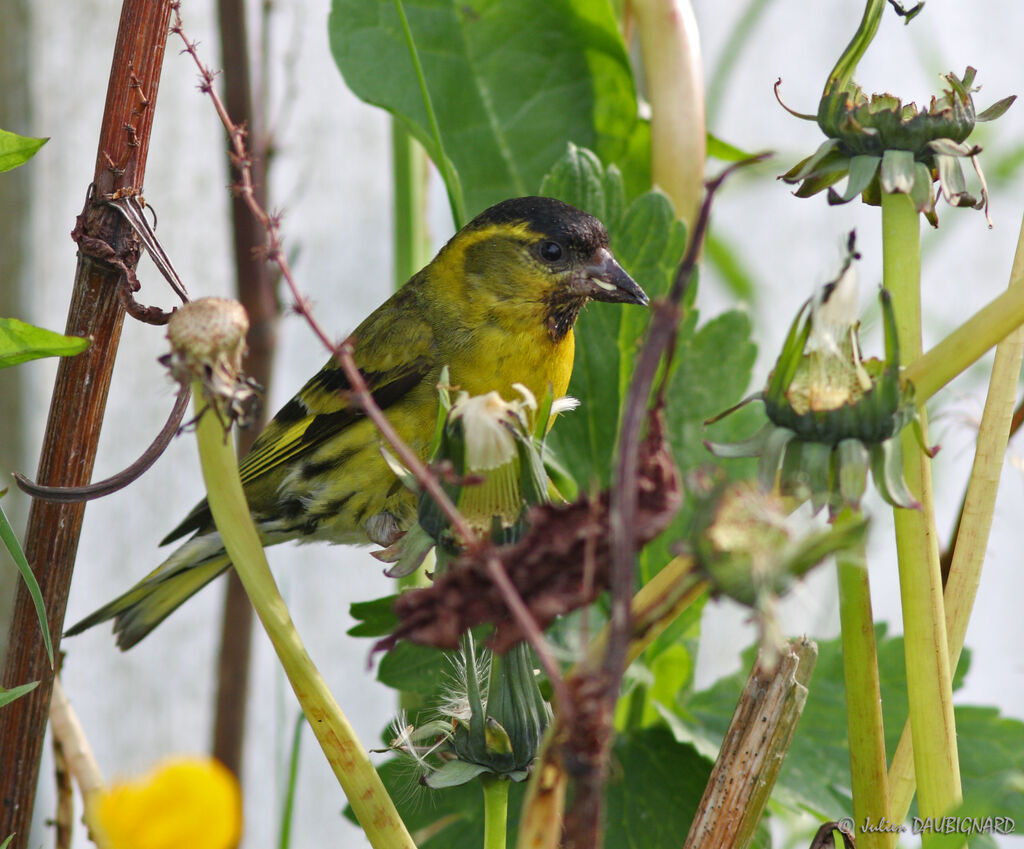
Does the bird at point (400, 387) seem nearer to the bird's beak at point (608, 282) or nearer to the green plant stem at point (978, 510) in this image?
the bird's beak at point (608, 282)

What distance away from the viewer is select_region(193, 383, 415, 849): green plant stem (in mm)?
368

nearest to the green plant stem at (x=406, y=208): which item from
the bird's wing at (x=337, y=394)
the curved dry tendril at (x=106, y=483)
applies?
the bird's wing at (x=337, y=394)

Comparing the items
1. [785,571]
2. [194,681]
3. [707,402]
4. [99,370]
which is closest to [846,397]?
[785,571]

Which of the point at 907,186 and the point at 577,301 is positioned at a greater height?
the point at 577,301

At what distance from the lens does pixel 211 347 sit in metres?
0.36

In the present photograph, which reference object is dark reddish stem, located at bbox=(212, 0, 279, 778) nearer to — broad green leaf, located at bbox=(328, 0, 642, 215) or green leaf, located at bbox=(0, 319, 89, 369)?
broad green leaf, located at bbox=(328, 0, 642, 215)

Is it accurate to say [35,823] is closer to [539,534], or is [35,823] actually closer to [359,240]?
[359,240]

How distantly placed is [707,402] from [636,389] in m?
0.58

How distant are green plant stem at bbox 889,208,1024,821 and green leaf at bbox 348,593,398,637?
1.13ft

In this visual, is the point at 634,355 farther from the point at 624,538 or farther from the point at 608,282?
the point at 624,538

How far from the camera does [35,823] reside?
1866mm

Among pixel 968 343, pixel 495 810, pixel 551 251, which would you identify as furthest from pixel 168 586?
pixel 968 343

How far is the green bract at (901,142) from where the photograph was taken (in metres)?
0.46

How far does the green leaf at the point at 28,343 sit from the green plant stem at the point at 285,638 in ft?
0.29
